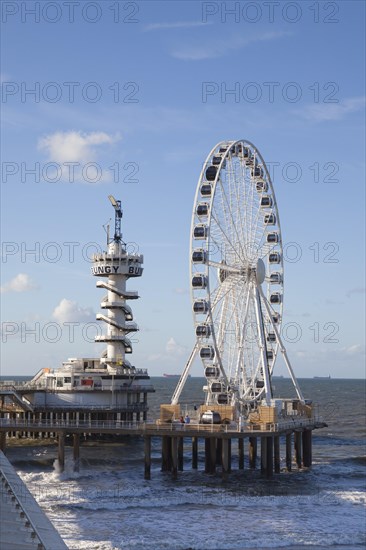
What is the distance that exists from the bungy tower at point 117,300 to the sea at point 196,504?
21.6 m

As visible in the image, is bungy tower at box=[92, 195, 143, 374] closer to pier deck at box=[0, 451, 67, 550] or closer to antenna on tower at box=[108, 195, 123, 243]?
antenna on tower at box=[108, 195, 123, 243]

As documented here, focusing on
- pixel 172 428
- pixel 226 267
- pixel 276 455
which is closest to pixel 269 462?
pixel 276 455

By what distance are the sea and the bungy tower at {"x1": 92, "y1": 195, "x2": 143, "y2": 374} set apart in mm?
21647

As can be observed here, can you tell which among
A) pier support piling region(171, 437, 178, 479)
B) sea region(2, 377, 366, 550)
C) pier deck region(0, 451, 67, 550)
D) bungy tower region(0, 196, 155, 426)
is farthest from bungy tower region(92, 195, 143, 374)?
pier deck region(0, 451, 67, 550)

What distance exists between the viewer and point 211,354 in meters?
70.2

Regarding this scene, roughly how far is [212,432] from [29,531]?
1370 inches

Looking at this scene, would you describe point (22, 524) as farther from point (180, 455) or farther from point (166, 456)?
point (180, 455)

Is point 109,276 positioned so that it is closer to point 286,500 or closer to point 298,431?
point 298,431

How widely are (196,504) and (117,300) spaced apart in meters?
52.3

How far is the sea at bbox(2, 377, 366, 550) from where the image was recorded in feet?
151

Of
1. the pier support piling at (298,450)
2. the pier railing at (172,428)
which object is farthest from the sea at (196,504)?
the pier railing at (172,428)

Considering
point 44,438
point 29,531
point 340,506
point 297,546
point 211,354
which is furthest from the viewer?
point 44,438

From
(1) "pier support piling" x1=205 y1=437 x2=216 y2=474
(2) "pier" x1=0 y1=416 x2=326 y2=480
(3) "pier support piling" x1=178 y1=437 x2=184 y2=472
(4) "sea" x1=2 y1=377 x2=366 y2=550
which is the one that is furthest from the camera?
(3) "pier support piling" x1=178 y1=437 x2=184 y2=472

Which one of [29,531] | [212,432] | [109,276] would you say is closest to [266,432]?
[212,432]
